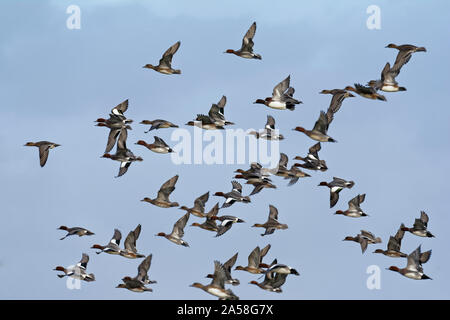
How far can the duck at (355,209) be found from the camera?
51.7 m

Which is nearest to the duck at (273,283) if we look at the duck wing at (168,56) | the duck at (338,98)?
the duck at (338,98)

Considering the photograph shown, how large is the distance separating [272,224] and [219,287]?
874cm

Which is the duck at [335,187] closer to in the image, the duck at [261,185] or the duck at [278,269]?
the duck at [261,185]

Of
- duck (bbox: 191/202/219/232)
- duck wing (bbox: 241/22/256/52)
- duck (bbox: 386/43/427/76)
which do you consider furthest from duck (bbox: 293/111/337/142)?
duck (bbox: 191/202/219/232)

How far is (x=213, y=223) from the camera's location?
166 ft

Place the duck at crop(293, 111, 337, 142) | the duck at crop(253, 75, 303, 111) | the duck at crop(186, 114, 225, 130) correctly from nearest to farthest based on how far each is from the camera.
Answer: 1. the duck at crop(253, 75, 303, 111)
2. the duck at crop(293, 111, 337, 142)
3. the duck at crop(186, 114, 225, 130)

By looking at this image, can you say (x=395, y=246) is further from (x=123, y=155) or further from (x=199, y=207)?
(x=123, y=155)

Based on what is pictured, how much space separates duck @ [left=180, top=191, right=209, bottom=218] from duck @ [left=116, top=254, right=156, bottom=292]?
3.16 m

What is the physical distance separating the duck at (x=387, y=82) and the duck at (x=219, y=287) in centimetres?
983

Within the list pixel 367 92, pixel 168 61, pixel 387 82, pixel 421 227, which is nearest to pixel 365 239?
pixel 421 227

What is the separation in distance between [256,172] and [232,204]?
166cm

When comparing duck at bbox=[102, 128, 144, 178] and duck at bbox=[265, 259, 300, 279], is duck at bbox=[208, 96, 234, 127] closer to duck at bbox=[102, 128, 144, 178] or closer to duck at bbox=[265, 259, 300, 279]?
duck at bbox=[102, 128, 144, 178]

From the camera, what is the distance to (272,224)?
51.4m

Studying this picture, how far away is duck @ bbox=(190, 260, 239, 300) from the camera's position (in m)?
42.8
